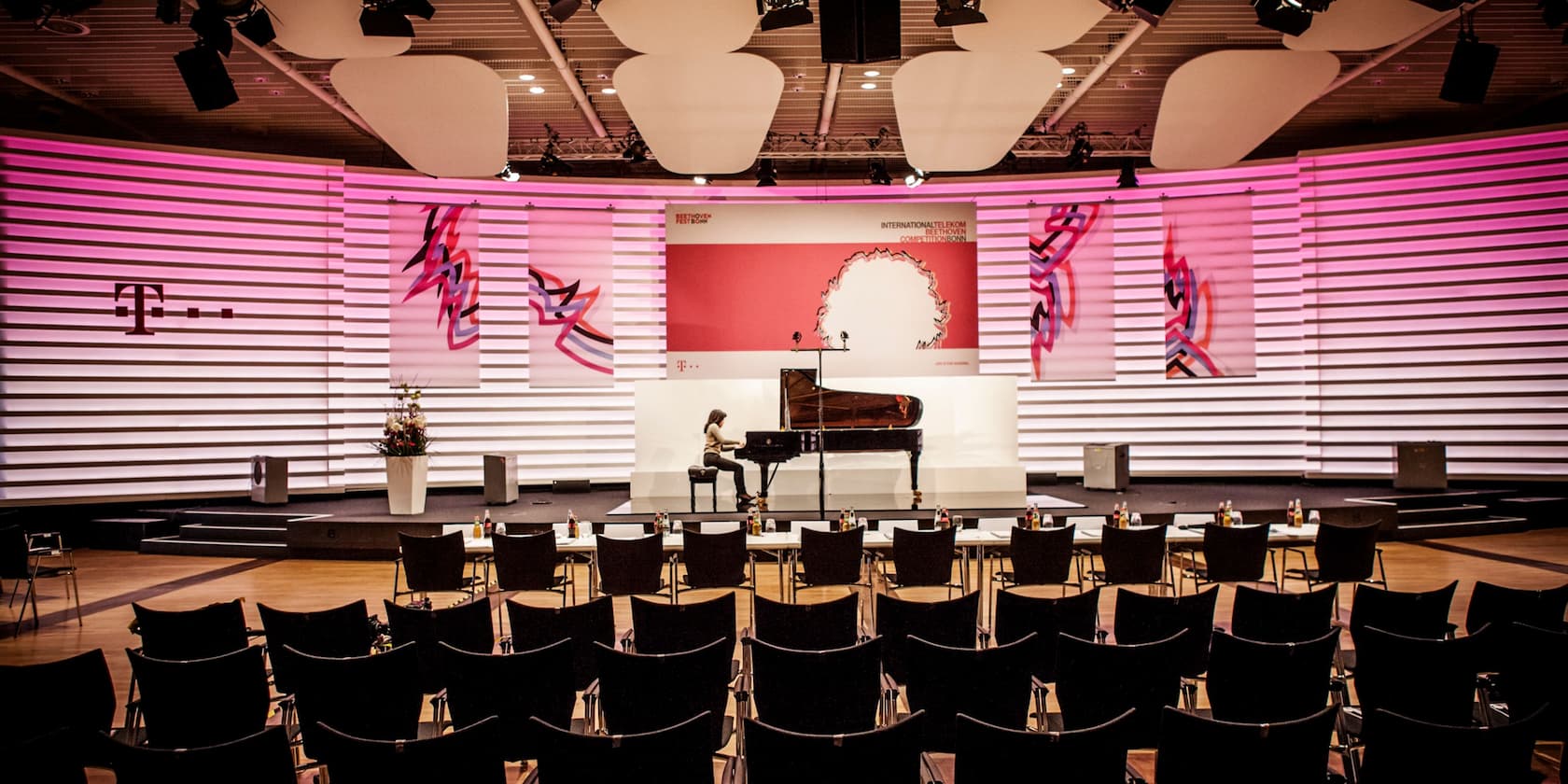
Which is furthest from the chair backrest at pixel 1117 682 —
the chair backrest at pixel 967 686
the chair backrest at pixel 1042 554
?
the chair backrest at pixel 1042 554

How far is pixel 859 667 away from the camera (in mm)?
3211

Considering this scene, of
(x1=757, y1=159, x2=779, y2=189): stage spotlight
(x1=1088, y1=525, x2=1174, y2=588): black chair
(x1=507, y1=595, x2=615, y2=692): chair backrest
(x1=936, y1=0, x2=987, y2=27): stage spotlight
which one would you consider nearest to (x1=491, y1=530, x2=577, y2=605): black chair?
(x1=507, y1=595, x2=615, y2=692): chair backrest

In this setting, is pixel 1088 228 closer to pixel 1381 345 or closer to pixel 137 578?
pixel 1381 345

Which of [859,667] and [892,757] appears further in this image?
[859,667]

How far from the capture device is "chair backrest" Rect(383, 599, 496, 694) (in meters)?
3.81

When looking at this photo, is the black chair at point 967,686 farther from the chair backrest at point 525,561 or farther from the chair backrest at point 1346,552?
the chair backrest at point 1346,552

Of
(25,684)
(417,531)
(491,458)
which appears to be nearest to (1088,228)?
(491,458)

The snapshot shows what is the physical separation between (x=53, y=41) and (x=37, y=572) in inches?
198

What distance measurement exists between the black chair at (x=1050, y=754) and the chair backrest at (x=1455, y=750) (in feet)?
2.43

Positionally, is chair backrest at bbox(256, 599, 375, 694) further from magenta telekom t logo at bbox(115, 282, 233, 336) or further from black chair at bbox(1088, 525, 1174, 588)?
magenta telekom t logo at bbox(115, 282, 233, 336)

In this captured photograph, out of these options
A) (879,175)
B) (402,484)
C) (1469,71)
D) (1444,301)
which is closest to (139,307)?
(402,484)

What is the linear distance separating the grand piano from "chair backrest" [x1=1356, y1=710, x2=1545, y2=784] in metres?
6.60

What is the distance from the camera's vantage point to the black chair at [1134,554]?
218 inches

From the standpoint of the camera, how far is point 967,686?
3166mm
